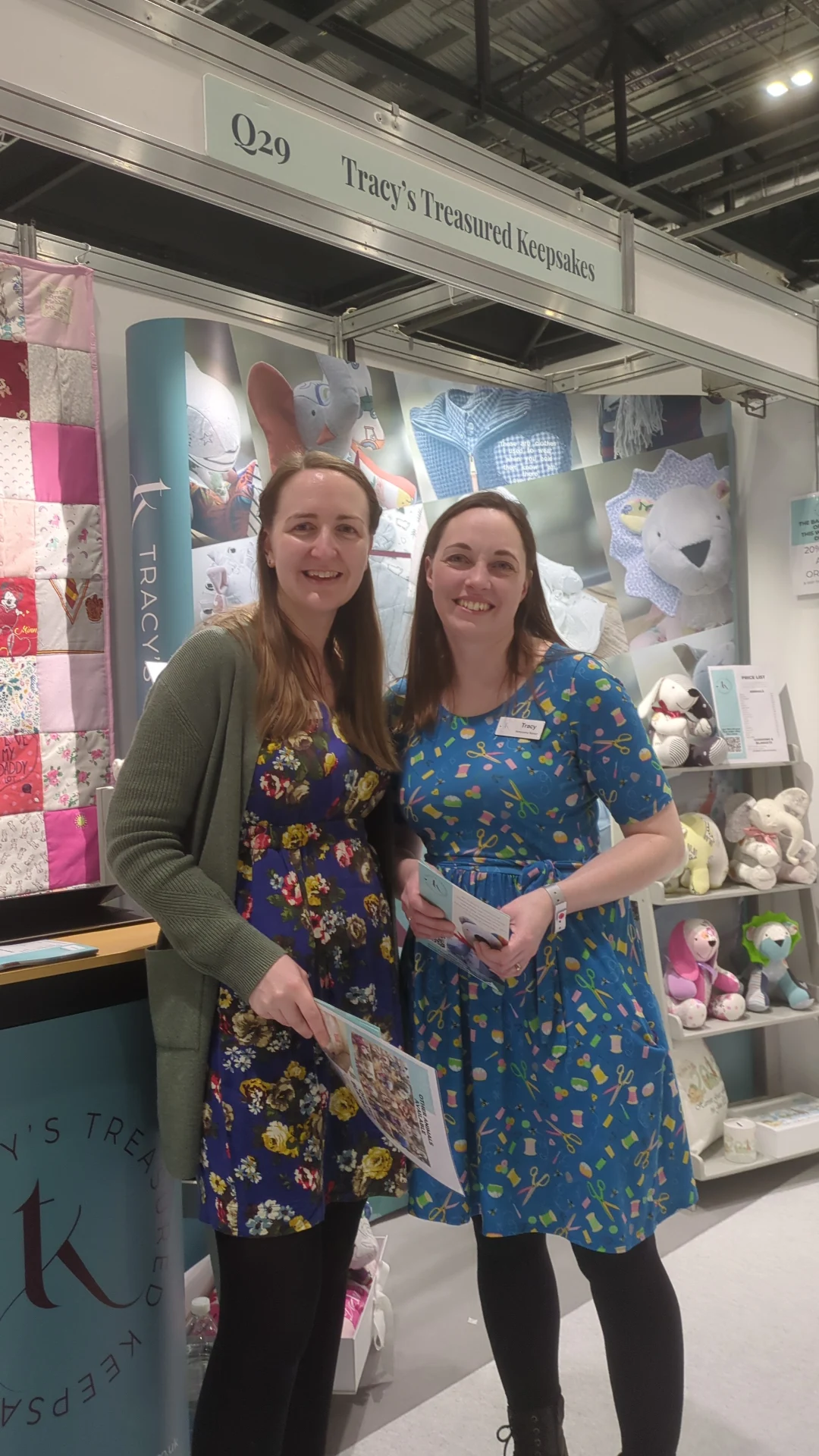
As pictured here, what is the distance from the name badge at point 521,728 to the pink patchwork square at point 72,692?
1.40 m

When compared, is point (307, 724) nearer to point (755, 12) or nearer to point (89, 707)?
point (89, 707)

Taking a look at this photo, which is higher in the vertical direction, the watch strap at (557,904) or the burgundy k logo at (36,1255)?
the watch strap at (557,904)

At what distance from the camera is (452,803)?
1539mm

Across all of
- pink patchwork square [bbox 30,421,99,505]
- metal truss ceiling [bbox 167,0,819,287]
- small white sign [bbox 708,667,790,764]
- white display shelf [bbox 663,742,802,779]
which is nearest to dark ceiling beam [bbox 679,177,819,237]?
metal truss ceiling [bbox 167,0,819,287]

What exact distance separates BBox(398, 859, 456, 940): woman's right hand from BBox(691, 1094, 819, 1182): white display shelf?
193cm

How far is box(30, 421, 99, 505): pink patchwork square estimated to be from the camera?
2.56m

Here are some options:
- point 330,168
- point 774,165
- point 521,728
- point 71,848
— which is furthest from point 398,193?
point 774,165

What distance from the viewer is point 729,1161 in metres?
3.27

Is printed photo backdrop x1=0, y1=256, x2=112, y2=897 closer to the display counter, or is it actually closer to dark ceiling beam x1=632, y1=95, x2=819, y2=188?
the display counter

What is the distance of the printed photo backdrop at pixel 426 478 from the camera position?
8.93 ft

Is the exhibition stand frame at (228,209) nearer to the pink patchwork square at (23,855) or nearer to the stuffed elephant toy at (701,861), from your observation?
the pink patchwork square at (23,855)

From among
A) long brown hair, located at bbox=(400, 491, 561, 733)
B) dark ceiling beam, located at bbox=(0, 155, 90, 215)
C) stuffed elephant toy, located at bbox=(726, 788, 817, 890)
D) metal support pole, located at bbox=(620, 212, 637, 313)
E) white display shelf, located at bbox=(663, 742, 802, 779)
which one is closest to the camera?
long brown hair, located at bbox=(400, 491, 561, 733)

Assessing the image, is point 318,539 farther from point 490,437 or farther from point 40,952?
point 490,437

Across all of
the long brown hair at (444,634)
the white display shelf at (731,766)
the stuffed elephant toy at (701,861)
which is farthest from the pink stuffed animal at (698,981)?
the long brown hair at (444,634)
